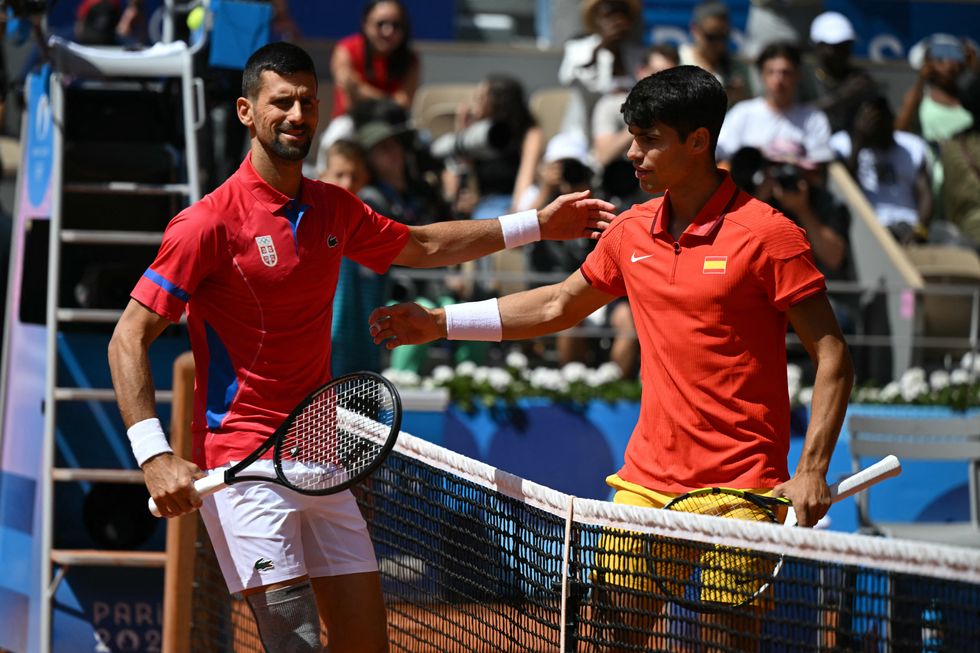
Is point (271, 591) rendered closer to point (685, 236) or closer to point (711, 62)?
point (685, 236)

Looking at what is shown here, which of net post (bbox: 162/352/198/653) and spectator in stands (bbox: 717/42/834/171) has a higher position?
spectator in stands (bbox: 717/42/834/171)

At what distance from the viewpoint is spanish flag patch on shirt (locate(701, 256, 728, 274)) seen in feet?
13.1

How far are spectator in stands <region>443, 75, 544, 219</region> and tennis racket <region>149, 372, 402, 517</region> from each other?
5.74 meters

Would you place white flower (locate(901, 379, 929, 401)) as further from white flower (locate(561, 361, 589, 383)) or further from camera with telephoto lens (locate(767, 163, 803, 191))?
white flower (locate(561, 361, 589, 383))

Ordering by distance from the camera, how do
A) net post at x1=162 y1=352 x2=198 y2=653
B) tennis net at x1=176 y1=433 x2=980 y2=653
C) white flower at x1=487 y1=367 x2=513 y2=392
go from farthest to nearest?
white flower at x1=487 y1=367 x2=513 y2=392, net post at x1=162 y1=352 x2=198 y2=653, tennis net at x1=176 y1=433 x2=980 y2=653

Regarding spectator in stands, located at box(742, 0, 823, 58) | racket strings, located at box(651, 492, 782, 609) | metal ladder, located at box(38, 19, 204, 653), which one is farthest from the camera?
spectator in stands, located at box(742, 0, 823, 58)

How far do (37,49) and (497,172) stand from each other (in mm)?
3876

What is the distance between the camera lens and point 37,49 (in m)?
7.19

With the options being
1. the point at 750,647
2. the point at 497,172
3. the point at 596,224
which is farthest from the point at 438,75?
the point at 750,647

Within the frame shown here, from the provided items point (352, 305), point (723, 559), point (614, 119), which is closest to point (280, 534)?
point (723, 559)

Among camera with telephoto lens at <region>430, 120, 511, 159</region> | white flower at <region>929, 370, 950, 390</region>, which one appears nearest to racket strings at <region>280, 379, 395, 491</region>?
white flower at <region>929, 370, 950, 390</region>

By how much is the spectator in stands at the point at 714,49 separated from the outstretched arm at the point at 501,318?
622 centimetres

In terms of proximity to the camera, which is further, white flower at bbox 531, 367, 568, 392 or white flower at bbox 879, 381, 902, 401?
white flower at bbox 879, 381, 902, 401

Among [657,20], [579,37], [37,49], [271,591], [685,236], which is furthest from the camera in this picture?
[657,20]
